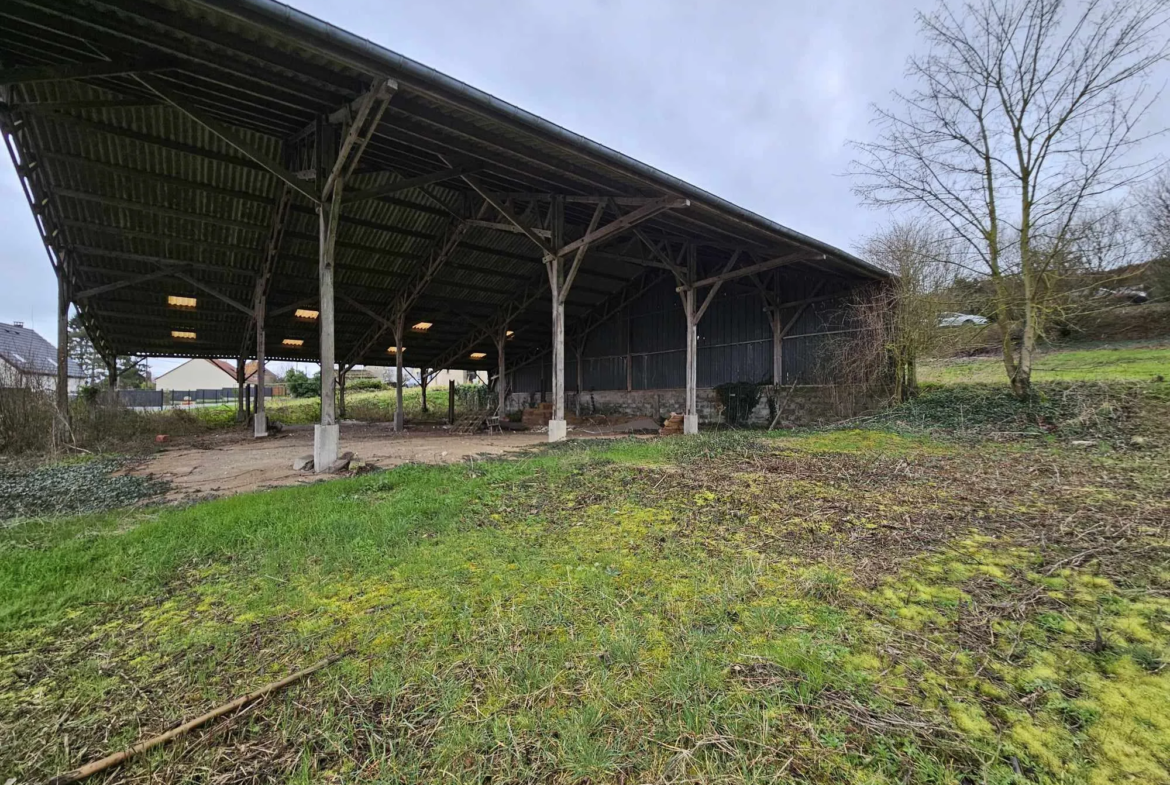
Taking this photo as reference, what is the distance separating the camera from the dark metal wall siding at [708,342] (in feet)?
41.4

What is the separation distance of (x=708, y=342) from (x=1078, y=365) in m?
9.32

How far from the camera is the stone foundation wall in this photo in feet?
40.4

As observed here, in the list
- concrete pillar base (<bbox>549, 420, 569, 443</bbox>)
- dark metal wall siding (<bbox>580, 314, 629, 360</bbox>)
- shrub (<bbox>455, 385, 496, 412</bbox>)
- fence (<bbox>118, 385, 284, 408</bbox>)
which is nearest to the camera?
concrete pillar base (<bbox>549, 420, 569, 443</bbox>)

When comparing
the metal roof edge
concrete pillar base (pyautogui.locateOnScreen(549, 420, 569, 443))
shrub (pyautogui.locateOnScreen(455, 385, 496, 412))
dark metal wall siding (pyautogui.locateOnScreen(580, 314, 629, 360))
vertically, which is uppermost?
the metal roof edge

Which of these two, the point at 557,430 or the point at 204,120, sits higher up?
the point at 204,120

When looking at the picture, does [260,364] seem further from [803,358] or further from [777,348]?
[803,358]

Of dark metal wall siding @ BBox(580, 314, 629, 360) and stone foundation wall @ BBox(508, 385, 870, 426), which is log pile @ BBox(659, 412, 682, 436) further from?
dark metal wall siding @ BBox(580, 314, 629, 360)

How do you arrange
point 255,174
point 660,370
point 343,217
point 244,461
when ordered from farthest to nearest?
point 660,370 → point 343,217 → point 255,174 → point 244,461

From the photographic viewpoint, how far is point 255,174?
32.1ft

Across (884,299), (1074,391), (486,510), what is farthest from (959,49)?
(486,510)

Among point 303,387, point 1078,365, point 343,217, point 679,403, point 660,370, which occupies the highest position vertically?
point 343,217

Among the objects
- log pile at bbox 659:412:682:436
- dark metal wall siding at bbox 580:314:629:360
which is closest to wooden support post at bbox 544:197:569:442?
log pile at bbox 659:412:682:436

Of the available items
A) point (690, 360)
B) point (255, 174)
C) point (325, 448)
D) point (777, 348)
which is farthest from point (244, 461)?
point (777, 348)

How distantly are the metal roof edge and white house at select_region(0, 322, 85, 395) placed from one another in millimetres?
7586
